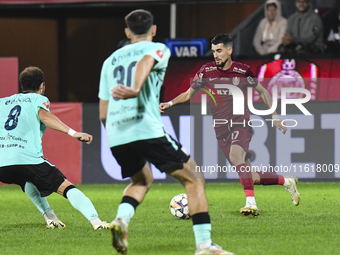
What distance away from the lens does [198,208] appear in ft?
14.2

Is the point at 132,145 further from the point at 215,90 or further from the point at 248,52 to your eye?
the point at 248,52

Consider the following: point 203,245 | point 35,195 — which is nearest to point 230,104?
point 35,195

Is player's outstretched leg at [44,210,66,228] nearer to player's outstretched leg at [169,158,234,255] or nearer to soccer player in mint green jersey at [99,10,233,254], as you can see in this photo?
soccer player in mint green jersey at [99,10,233,254]

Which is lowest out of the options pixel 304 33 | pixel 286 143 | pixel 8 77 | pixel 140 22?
pixel 286 143

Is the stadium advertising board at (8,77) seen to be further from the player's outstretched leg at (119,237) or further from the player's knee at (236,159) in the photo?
the player's outstretched leg at (119,237)

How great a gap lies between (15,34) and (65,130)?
13.0m

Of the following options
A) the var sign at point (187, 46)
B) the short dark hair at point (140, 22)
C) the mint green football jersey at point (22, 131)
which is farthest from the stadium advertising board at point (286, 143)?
the short dark hair at point (140, 22)

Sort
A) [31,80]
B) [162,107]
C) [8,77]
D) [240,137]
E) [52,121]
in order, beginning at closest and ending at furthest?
[52,121] → [31,80] → [162,107] → [240,137] → [8,77]

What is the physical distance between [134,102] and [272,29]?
863 cm

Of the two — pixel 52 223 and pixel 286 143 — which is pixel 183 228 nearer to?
pixel 52 223

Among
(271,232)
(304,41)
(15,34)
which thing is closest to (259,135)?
(304,41)

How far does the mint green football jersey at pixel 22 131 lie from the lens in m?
5.95

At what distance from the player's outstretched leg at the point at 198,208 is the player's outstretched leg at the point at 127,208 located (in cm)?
34

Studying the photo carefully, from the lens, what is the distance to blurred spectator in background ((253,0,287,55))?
40.6 ft
